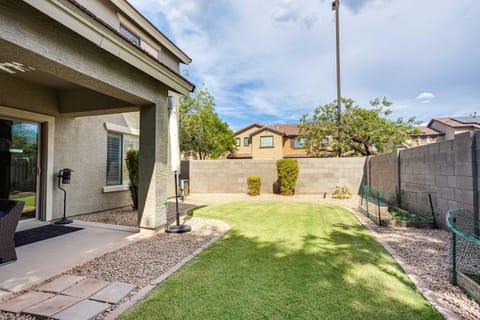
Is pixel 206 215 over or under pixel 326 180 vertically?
under

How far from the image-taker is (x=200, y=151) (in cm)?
2450

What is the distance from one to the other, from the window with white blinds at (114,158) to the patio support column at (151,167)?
152 inches

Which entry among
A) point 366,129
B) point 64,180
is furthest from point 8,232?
point 366,129

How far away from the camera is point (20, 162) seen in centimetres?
602

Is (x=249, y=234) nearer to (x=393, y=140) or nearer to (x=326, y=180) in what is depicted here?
(x=326, y=180)

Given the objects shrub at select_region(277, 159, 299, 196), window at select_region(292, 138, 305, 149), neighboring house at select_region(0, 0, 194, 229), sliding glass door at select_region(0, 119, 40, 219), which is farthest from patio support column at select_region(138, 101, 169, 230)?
window at select_region(292, 138, 305, 149)

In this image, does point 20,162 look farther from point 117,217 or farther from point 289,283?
point 289,283

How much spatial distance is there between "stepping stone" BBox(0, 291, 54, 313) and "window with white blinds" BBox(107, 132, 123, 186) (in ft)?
19.3

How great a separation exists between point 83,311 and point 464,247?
539cm

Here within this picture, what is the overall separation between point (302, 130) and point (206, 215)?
14171 millimetres

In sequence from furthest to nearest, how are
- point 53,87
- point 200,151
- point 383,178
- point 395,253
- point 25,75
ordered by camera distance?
point 200,151 → point 383,178 → point 53,87 → point 25,75 → point 395,253

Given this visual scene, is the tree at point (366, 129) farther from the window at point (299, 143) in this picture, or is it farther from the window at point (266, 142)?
the window at point (266, 142)

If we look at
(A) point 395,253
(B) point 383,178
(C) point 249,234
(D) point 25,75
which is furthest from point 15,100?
(B) point 383,178

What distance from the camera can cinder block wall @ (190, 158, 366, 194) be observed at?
12234 millimetres
